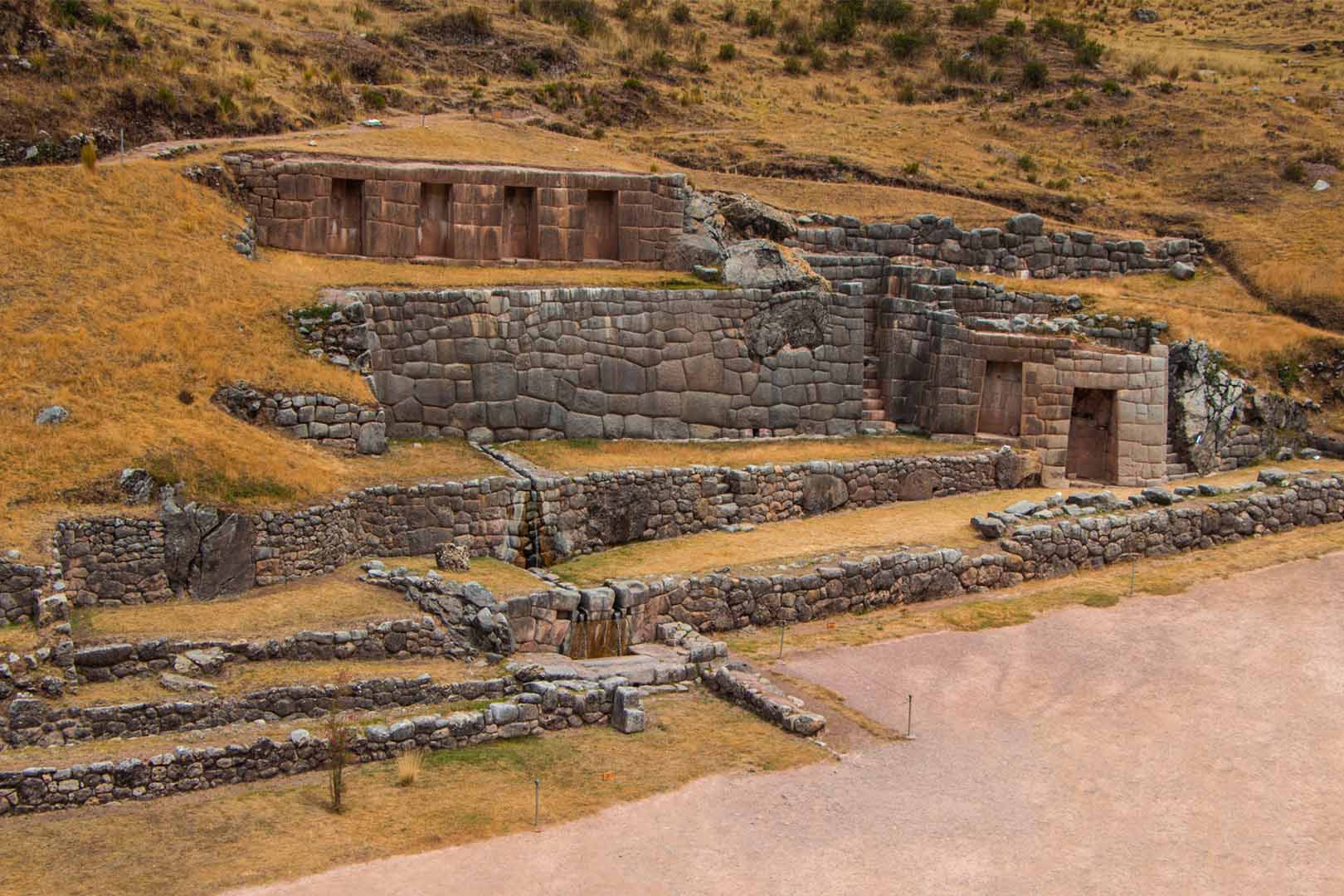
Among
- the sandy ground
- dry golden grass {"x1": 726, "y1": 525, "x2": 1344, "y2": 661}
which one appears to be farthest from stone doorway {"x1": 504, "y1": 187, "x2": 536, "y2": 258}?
the sandy ground

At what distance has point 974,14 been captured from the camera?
4912 centimetres

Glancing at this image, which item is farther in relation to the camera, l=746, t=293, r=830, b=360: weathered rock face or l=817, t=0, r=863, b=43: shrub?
l=817, t=0, r=863, b=43: shrub

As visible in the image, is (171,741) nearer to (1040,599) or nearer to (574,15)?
(1040,599)

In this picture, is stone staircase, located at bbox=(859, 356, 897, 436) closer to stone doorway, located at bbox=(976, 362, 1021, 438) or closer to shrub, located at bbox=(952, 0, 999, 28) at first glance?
stone doorway, located at bbox=(976, 362, 1021, 438)

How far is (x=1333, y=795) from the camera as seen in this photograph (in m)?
14.7

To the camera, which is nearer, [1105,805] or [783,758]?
[1105,805]

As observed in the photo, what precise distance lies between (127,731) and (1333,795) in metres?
11.2

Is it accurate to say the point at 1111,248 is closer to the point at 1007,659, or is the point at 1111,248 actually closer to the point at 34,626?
the point at 1007,659

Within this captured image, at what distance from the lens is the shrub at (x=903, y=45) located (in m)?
46.2

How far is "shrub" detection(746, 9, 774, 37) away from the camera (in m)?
46.5

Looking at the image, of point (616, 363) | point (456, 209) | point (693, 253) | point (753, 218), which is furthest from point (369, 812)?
point (753, 218)

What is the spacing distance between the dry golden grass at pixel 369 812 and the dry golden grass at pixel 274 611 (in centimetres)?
262

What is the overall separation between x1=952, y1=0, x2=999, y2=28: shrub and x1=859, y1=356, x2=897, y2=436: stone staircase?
23.6 m

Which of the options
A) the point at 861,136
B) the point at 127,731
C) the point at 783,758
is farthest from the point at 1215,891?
the point at 861,136
